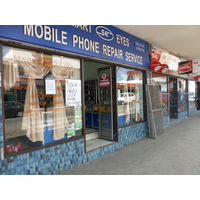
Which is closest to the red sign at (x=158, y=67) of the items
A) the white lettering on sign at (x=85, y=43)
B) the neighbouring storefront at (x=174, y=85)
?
the neighbouring storefront at (x=174, y=85)

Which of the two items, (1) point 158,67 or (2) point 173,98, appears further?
(2) point 173,98

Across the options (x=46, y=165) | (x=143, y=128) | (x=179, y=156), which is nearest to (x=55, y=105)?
(x=46, y=165)

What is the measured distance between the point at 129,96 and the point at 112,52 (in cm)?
169

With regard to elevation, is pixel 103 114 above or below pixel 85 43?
below

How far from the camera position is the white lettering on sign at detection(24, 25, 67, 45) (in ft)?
8.77

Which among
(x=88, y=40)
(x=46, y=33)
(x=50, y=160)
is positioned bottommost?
(x=50, y=160)

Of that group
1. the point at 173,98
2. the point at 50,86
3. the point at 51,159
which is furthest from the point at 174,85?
the point at 51,159

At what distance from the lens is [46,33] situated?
9.43 ft

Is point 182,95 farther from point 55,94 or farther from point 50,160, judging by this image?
point 50,160

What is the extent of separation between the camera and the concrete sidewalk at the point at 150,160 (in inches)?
121

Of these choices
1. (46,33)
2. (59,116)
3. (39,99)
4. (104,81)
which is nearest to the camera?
(46,33)

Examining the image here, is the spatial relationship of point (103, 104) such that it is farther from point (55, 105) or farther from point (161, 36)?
point (161, 36)

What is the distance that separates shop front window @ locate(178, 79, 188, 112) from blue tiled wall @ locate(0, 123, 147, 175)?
626cm

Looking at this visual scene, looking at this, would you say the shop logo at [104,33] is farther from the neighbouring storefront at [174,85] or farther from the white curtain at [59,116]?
the neighbouring storefront at [174,85]
